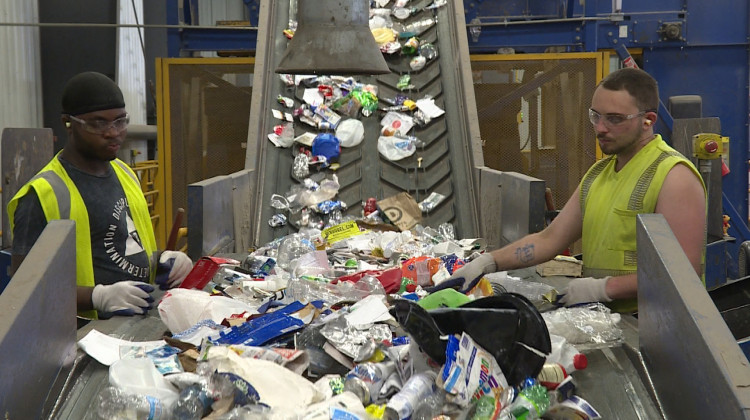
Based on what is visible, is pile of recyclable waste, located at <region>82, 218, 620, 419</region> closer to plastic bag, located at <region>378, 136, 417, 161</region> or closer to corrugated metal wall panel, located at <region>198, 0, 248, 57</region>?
plastic bag, located at <region>378, 136, 417, 161</region>

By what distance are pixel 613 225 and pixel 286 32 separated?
4.35 metres

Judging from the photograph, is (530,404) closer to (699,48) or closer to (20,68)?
(699,48)

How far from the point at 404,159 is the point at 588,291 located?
338 cm

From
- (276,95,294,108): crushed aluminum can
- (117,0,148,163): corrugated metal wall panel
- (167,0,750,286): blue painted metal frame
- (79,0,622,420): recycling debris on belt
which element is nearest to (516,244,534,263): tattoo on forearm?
(79,0,622,420): recycling debris on belt

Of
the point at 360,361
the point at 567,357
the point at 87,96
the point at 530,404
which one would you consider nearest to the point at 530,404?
the point at 530,404

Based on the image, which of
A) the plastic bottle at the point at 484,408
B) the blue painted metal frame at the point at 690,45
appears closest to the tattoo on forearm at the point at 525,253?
the plastic bottle at the point at 484,408

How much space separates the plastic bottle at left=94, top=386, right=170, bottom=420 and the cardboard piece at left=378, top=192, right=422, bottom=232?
3523 millimetres

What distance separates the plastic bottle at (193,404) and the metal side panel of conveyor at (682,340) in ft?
3.70

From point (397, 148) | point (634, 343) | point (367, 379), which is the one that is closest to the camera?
point (367, 379)

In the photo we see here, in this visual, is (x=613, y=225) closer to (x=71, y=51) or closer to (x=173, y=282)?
(x=173, y=282)

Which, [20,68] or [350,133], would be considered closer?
[350,133]

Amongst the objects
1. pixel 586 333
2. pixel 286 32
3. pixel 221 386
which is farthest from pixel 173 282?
pixel 286 32

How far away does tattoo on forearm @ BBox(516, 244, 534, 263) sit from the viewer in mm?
3494

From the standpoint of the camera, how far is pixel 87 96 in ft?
10.5
